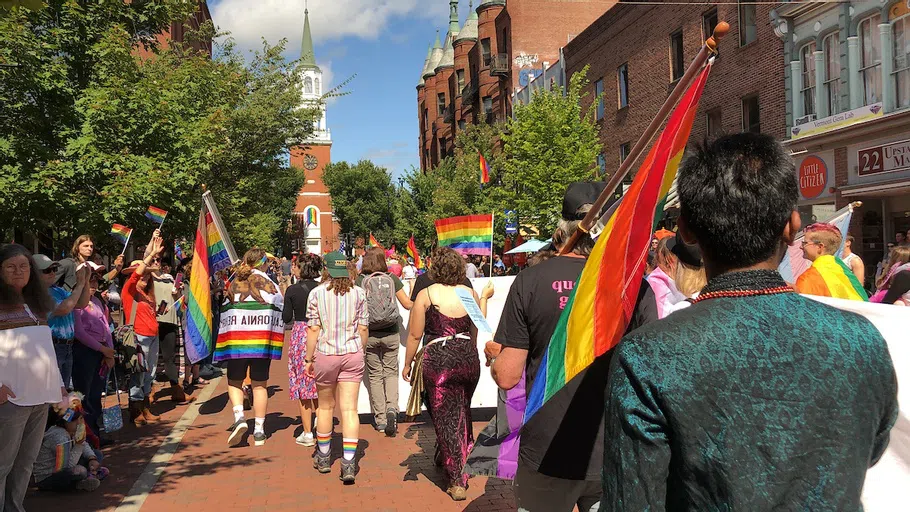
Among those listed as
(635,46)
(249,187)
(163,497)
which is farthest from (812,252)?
(635,46)

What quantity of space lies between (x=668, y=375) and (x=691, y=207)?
15.8 inches

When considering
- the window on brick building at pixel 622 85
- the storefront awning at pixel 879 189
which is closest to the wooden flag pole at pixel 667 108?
the storefront awning at pixel 879 189

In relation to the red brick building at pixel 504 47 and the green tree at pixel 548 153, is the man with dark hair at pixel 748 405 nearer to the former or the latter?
the green tree at pixel 548 153

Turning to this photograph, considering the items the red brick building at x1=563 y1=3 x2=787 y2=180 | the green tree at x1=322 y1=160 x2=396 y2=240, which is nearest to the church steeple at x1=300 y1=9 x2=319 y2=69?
the green tree at x1=322 y1=160 x2=396 y2=240

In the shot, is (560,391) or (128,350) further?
(128,350)

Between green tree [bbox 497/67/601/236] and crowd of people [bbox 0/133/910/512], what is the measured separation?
18.5m

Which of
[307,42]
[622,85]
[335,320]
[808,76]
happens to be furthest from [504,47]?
[307,42]

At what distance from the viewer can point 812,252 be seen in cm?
551

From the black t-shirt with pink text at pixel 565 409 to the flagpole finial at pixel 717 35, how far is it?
1024 mm

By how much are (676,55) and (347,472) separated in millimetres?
22542

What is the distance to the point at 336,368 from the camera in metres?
6.55

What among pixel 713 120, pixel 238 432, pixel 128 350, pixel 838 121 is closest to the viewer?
pixel 238 432

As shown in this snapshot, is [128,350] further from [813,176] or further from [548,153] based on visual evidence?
[548,153]

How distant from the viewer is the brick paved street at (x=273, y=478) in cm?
578
